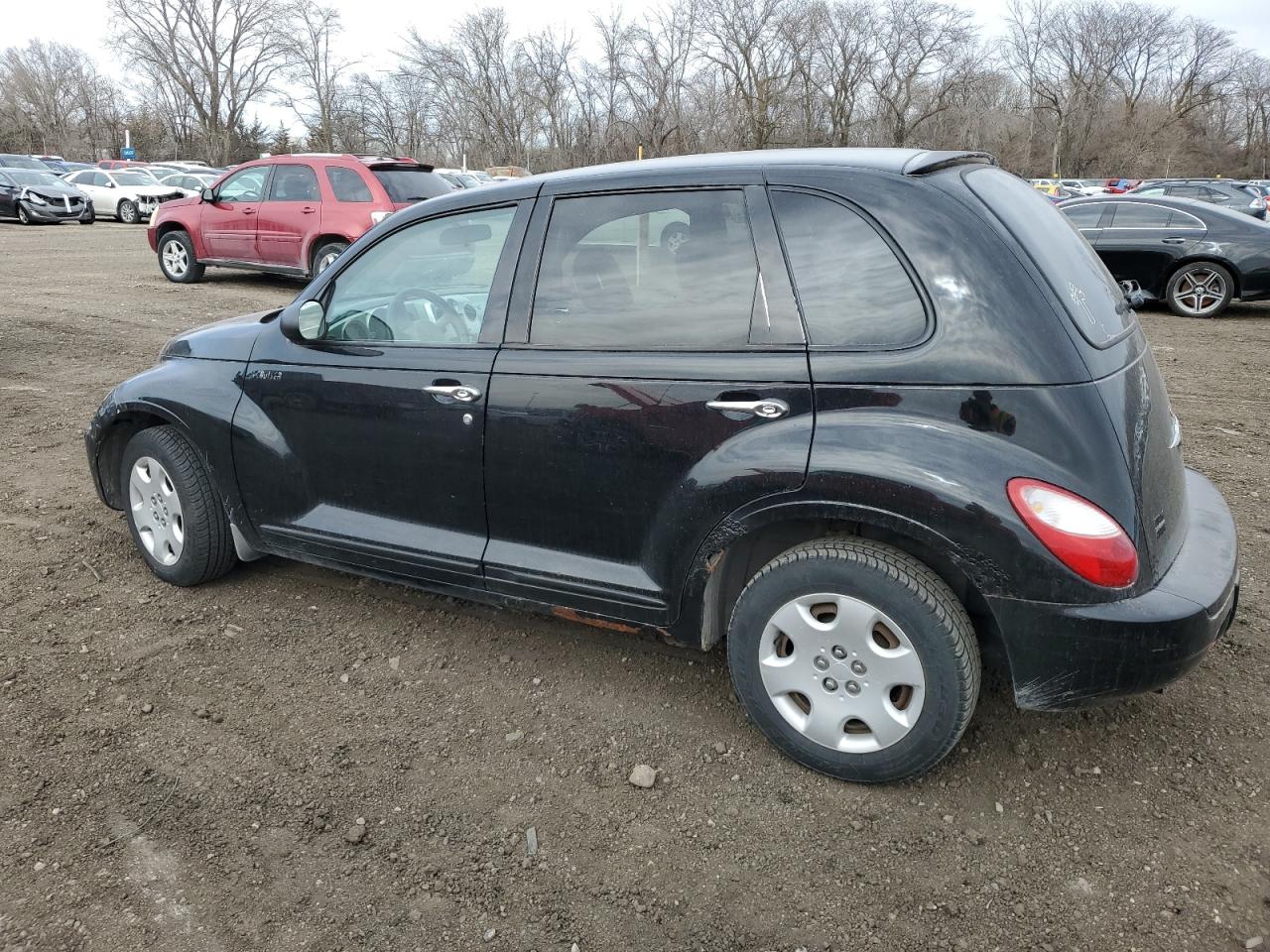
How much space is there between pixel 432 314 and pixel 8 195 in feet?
91.9

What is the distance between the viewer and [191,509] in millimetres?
3904

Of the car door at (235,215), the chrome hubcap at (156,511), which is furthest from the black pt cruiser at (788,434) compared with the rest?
the car door at (235,215)

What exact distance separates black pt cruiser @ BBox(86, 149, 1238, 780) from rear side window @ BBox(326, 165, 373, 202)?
8887 millimetres

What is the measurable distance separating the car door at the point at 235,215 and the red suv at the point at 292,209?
13mm

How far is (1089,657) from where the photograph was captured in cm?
245

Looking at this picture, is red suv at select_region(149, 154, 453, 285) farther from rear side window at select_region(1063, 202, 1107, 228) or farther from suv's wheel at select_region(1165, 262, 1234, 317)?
suv's wheel at select_region(1165, 262, 1234, 317)

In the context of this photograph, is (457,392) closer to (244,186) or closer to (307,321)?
(307,321)

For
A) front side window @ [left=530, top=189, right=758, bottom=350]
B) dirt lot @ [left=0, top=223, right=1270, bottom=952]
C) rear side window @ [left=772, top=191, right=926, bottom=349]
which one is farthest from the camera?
front side window @ [left=530, top=189, right=758, bottom=350]

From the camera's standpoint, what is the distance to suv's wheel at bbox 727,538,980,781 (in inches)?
101

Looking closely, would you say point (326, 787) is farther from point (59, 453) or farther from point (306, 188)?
point (306, 188)

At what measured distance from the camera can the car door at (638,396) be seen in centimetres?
273

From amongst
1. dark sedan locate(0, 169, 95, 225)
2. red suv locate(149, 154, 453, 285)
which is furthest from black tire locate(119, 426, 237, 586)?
dark sedan locate(0, 169, 95, 225)

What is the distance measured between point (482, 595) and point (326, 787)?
0.79m

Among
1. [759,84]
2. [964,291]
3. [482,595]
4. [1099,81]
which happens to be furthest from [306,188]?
[1099,81]
